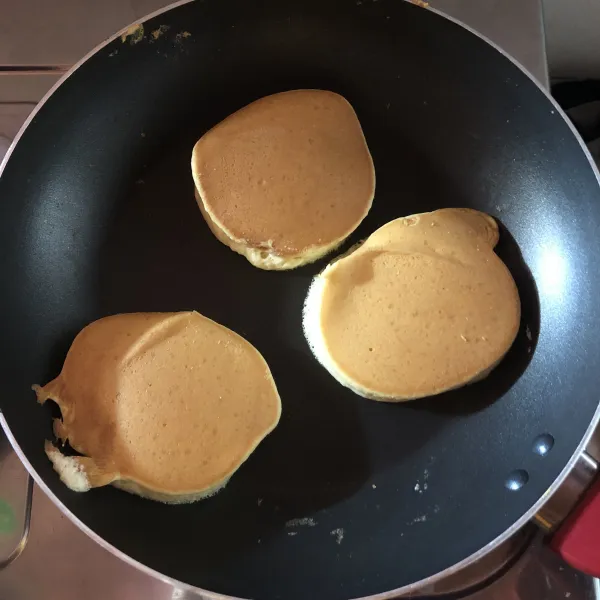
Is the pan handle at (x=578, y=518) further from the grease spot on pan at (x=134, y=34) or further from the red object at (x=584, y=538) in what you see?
the grease spot on pan at (x=134, y=34)

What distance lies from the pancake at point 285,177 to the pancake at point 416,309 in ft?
0.19

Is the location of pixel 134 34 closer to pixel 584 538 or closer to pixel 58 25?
pixel 58 25

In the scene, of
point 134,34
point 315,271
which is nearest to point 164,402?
point 315,271

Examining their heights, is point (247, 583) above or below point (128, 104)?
below

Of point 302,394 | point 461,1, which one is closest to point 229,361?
point 302,394

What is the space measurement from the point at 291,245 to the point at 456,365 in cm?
29

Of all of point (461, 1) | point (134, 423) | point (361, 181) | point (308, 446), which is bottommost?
point (308, 446)

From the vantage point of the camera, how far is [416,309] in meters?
0.99

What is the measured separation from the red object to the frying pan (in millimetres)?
68

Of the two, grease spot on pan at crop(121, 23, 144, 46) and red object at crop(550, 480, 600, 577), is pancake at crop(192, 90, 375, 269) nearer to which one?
grease spot on pan at crop(121, 23, 144, 46)

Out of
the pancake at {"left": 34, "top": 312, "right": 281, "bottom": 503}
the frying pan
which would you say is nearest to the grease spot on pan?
the frying pan

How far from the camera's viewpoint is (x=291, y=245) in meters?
1.00

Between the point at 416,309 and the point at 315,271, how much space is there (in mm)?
160

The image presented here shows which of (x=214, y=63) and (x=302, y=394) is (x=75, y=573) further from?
(x=214, y=63)
